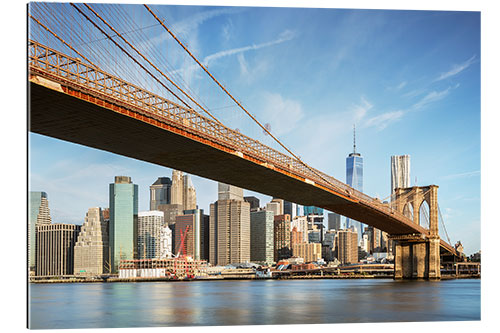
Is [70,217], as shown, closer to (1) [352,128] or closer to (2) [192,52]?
(2) [192,52]

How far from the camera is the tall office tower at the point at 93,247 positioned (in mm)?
30922

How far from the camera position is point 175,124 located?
14773 millimetres

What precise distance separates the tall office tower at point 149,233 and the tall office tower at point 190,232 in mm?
1670

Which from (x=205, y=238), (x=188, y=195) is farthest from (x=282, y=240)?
(x=188, y=195)

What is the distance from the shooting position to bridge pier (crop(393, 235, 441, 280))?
32875 mm

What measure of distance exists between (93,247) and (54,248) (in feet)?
43.6

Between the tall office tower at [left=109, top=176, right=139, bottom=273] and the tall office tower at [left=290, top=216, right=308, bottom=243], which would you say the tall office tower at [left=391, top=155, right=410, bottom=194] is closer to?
the tall office tower at [left=109, top=176, right=139, bottom=273]

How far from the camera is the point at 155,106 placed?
46.2ft

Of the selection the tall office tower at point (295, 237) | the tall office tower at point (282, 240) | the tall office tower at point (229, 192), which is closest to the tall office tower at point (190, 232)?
the tall office tower at point (229, 192)

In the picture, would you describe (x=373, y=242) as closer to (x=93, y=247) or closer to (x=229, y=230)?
Answer: (x=229, y=230)

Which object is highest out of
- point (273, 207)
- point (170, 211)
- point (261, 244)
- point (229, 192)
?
point (229, 192)

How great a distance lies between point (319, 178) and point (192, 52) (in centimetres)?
841

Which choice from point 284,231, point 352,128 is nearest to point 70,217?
point 352,128
